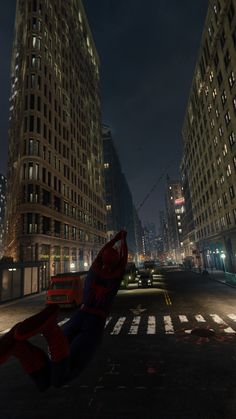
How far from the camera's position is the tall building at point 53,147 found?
4025 centimetres

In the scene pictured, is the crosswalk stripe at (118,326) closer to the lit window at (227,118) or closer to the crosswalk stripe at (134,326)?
the crosswalk stripe at (134,326)

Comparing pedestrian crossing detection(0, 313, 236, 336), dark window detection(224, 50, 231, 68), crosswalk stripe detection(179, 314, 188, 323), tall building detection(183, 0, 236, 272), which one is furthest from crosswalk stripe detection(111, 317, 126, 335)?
dark window detection(224, 50, 231, 68)

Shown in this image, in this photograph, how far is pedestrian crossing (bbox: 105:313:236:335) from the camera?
1263 centimetres

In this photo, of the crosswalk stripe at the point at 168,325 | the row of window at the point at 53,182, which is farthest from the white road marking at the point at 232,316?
the row of window at the point at 53,182

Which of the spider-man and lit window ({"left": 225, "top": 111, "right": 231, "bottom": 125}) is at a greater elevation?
lit window ({"left": 225, "top": 111, "right": 231, "bottom": 125})

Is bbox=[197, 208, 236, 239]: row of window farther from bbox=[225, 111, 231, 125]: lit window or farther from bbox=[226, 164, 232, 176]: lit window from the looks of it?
bbox=[225, 111, 231, 125]: lit window

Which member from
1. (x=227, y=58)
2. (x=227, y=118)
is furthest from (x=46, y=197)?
(x=227, y=58)

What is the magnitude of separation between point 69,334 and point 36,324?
121 cm

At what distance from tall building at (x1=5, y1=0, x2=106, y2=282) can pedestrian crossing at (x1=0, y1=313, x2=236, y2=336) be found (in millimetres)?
25301

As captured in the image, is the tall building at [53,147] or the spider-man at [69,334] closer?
the spider-man at [69,334]

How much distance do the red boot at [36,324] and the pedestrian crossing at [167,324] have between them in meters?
10.2

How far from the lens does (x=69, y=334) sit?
4176mm

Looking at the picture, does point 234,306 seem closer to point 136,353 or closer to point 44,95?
point 136,353

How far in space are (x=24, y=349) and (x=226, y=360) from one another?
7864mm
